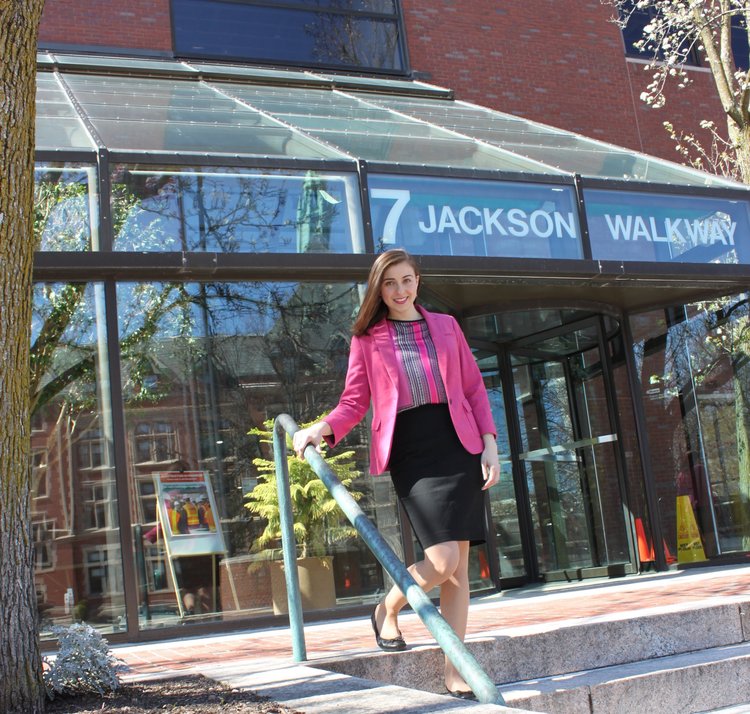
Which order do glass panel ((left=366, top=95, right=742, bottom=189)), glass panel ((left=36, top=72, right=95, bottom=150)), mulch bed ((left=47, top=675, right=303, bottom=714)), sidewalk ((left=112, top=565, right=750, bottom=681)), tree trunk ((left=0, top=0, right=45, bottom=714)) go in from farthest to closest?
glass panel ((left=366, top=95, right=742, bottom=189)) → glass panel ((left=36, top=72, right=95, bottom=150)) → sidewalk ((left=112, top=565, right=750, bottom=681)) → tree trunk ((left=0, top=0, right=45, bottom=714)) → mulch bed ((left=47, top=675, right=303, bottom=714))

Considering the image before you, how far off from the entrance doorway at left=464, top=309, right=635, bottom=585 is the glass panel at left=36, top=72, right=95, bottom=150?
12.2ft

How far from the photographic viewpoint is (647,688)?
3656 millimetres

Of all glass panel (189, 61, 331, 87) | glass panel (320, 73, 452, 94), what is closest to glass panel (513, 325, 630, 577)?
glass panel (320, 73, 452, 94)

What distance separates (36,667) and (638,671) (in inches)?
90.0

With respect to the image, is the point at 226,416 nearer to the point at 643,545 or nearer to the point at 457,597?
the point at 457,597

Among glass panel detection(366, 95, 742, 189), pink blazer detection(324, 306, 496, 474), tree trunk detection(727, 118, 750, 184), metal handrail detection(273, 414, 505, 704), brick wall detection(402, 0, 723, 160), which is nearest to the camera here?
metal handrail detection(273, 414, 505, 704)

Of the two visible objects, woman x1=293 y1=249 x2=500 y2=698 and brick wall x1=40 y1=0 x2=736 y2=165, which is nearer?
woman x1=293 y1=249 x2=500 y2=698

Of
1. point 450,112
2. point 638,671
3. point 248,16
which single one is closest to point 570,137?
point 450,112

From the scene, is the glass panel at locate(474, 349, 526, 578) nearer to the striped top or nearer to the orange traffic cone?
the orange traffic cone

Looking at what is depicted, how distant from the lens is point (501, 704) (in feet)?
7.96

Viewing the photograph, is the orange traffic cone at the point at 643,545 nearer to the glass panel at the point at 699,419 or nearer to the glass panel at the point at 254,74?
the glass panel at the point at 699,419

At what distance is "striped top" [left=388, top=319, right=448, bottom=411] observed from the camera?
11.5ft

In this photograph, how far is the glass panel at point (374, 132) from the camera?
7773 millimetres

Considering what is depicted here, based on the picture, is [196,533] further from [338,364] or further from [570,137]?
[570,137]
